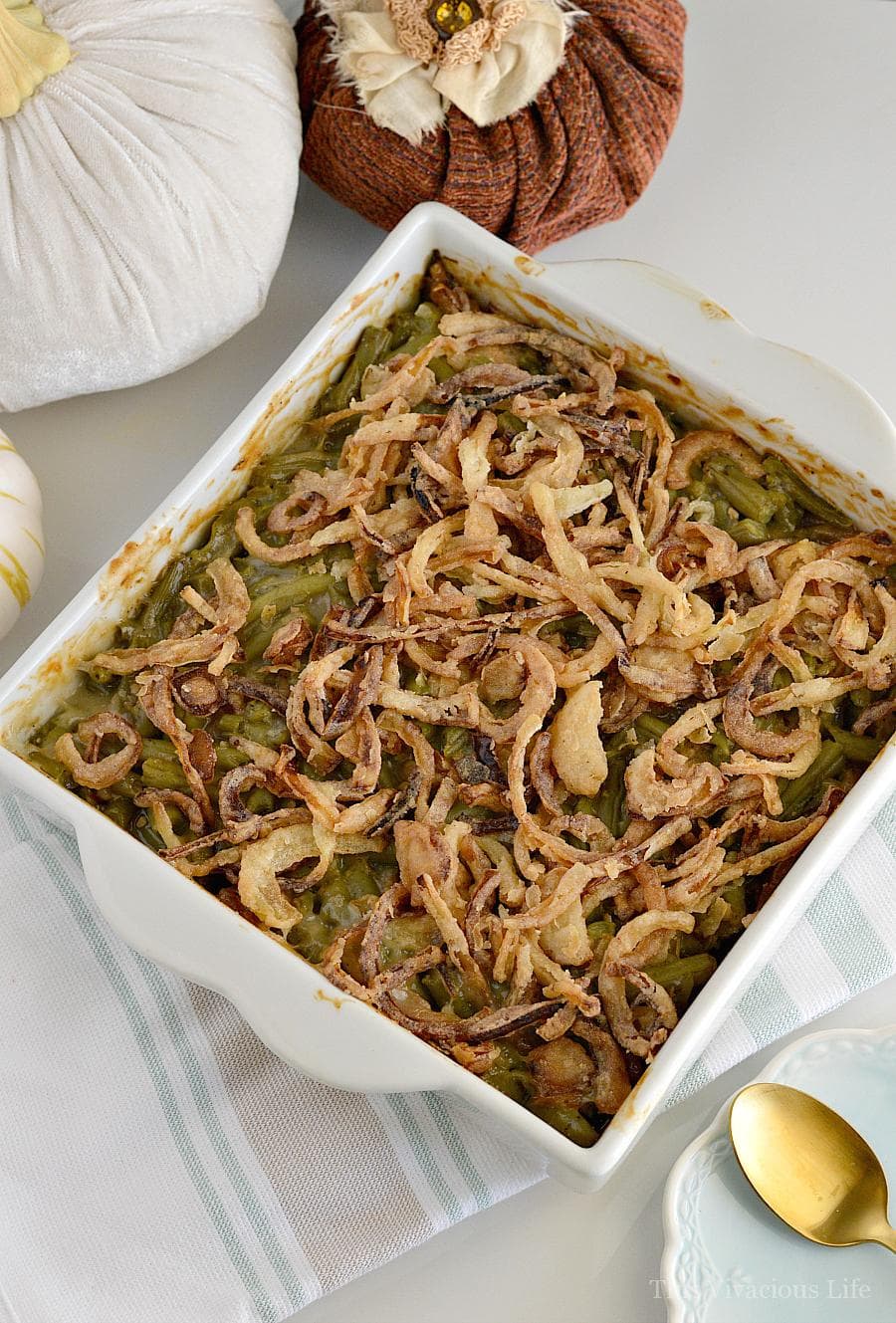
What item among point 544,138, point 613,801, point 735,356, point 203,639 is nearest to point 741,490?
point 735,356

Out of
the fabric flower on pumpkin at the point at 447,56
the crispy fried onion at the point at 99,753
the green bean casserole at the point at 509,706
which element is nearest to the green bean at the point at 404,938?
the green bean casserole at the point at 509,706

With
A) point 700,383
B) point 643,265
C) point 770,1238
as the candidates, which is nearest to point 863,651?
point 700,383

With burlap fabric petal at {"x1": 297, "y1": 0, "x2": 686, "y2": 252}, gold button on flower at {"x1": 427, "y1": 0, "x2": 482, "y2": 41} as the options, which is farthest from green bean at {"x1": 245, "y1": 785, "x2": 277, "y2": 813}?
gold button on flower at {"x1": 427, "y1": 0, "x2": 482, "y2": 41}

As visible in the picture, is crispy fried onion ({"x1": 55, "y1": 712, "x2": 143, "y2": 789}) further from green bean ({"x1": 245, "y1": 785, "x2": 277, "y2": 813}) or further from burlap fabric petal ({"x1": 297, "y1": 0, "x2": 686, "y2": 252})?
burlap fabric petal ({"x1": 297, "y1": 0, "x2": 686, "y2": 252})

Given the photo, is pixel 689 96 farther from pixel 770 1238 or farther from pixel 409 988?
A: pixel 770 1238

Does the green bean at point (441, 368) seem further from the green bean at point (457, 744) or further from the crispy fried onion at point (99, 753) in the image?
the crispy fried onion at point (99, 753)

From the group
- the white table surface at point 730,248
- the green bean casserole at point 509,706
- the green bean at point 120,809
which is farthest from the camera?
the white table surface at point 730,248

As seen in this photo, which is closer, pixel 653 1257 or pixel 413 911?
pixel 413 911
